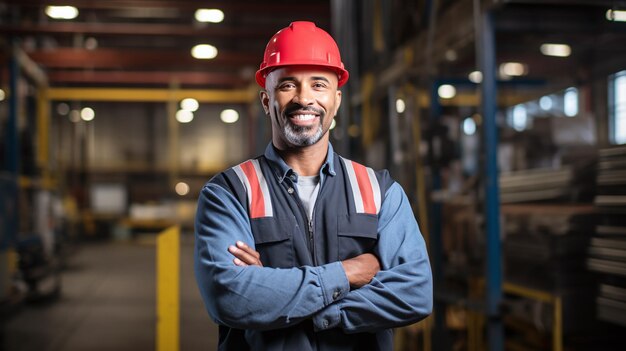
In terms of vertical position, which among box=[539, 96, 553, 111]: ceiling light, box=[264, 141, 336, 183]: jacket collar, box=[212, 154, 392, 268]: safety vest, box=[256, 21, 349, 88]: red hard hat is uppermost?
box=[539, 96, 553, 111]: ceiling light

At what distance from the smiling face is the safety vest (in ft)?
0.54

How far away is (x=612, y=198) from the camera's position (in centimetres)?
410

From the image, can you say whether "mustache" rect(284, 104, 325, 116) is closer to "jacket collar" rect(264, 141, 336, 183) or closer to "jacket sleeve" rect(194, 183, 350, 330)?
"jacket collar" rect(264, 141, 336, 183)

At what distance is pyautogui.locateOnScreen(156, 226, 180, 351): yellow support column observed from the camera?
10.4 ft

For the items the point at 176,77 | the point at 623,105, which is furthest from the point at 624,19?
the point at 176,77

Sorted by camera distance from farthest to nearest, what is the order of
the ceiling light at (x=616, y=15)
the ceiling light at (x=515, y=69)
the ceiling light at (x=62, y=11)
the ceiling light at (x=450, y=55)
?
the ceiling light at (x=515, y=69) < the ceiling light at (x=62, y=11) < the ceiling light at (x=450, y=55) < the ceiling light at (x=616, y=15)

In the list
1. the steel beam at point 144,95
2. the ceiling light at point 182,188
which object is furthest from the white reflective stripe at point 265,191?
the ceiling light at point 182,188

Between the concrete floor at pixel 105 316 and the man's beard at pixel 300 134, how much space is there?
450 centimetres

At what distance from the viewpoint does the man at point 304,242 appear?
5.80 feet

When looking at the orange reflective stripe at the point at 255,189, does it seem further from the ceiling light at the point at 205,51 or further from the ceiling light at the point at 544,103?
the ceiling light at the point at 205,51

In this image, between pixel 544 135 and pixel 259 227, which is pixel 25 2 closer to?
pixel 544 135

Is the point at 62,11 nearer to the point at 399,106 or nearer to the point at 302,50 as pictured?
the point at 399,106

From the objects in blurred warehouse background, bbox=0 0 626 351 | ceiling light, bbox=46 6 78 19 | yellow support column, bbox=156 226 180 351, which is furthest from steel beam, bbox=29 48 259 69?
yellow support column, bbox=156 226 180 351

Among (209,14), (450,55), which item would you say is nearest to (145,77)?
(209,14)
